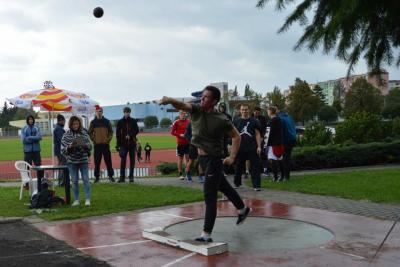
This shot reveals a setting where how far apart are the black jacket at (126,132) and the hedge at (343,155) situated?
5749mm

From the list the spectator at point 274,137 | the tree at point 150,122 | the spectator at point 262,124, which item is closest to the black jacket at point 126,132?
the spectator at point 262,124

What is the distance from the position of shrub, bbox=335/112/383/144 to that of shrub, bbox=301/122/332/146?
0.57 m

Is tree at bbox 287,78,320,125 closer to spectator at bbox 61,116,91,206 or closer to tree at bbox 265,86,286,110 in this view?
tree at bbox 265,86,286,110

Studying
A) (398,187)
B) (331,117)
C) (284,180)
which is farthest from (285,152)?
(331,117)

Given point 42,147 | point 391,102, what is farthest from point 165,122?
point 42,147

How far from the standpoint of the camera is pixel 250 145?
1170cm

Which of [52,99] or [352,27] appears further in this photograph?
[52,99]

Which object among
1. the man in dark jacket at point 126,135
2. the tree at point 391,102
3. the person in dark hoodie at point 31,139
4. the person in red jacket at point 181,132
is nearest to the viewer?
the person in dark hoodie at point 31,139

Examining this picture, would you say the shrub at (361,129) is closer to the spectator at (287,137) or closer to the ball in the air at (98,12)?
the spectator at (287,137)

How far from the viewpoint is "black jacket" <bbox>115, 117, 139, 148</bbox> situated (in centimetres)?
1384

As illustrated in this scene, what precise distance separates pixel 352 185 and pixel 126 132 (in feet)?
19.7

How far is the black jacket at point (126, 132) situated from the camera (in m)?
13.8

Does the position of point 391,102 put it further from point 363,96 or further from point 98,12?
point 98,12

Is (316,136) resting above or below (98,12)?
below
